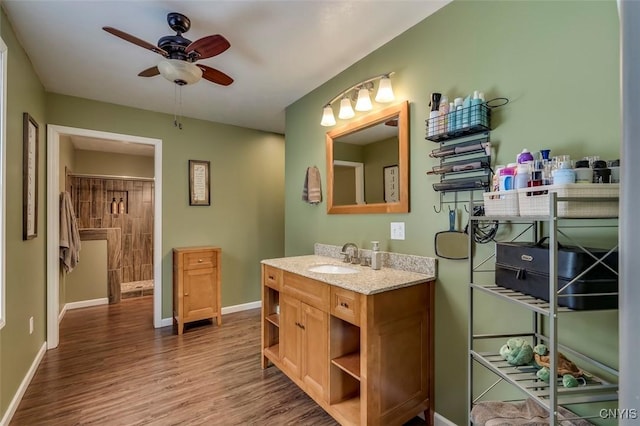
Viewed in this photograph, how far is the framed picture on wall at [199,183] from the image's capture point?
375 centimetres

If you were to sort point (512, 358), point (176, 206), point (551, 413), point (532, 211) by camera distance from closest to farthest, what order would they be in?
1. point (551, 413)
2. point (532, 211)
3. point (512, 358)
4. point (176, 206)

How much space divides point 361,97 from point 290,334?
1.80m

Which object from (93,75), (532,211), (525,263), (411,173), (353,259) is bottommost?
(353,259)

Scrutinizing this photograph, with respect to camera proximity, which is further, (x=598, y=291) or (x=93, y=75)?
(x=93, y=75)

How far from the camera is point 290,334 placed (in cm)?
222

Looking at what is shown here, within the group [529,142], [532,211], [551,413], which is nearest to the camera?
[551,413]

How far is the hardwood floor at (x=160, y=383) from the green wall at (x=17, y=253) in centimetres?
26

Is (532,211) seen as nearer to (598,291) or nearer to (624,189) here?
(598,291)

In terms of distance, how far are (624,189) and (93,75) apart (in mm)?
3480

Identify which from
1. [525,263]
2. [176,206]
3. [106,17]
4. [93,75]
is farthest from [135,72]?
[525,263]

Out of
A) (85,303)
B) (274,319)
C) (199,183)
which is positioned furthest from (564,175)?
(85,303)

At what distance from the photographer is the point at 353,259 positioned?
2.38 m

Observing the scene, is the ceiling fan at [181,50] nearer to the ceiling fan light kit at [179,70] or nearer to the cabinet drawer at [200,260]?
the ceiling fan light kit at [179,70]

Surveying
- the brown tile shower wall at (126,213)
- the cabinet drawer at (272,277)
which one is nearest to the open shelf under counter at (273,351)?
the cabinet drawer at (272,277)
